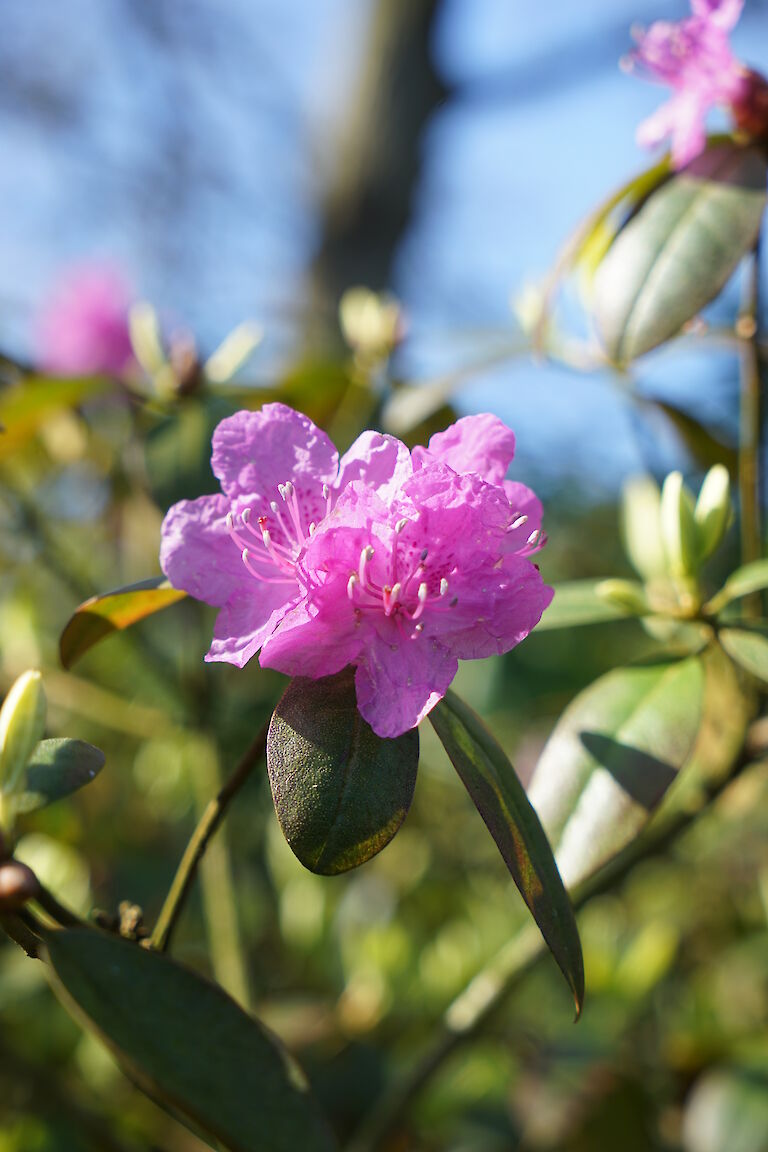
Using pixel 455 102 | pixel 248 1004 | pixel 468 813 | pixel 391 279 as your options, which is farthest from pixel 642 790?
pixel 455 102

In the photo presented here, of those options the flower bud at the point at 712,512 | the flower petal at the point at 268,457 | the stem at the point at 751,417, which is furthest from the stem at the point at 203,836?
the stem at the point at 751,417

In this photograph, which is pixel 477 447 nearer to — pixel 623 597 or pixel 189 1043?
pixel 623 597

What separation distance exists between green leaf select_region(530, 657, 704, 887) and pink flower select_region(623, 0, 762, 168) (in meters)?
Answer: 0.45

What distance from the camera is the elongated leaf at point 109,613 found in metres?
0.62

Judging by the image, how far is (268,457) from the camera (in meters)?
0.61

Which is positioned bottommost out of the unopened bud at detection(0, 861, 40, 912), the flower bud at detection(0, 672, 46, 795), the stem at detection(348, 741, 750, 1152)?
the stem at detection(348, 741, 750, 1152)

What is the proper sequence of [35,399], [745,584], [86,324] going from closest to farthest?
[745,584] → [35,399] → [86,324]

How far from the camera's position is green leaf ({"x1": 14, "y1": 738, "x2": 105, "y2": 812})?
1.65ft

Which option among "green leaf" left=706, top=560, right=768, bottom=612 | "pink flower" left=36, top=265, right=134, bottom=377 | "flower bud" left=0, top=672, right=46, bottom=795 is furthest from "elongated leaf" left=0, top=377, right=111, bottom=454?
"pink flower" left=36, top=265, right=134, bottom=377

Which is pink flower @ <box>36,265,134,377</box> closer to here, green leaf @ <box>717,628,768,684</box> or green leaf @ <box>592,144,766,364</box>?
green leaf @ <box>592,144,766,364</box>

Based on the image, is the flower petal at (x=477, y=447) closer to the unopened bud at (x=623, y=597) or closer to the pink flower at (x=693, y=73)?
the unopened bud at (x=623, y=597)

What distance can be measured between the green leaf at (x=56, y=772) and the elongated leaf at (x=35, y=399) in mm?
563

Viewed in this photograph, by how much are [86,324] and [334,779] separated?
177cm

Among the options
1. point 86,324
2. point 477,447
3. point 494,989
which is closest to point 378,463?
point 477,447
